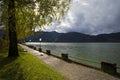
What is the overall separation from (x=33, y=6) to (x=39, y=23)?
1788mm

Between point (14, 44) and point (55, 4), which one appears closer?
point (55, 4)

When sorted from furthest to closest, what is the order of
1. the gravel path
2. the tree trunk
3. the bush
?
1. the bush
2. the tree trunk
3. the gravel path

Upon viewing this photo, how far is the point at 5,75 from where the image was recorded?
13297mm

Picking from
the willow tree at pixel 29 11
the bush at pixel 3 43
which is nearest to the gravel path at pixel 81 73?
the willow tree at pixel 29 11

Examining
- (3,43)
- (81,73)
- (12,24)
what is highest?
(12,24)

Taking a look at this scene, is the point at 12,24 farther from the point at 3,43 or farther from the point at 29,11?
the point at 3,43

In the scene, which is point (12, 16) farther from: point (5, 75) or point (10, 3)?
point (5, 75)

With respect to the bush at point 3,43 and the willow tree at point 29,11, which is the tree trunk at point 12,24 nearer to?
the willow tree at point 29,11

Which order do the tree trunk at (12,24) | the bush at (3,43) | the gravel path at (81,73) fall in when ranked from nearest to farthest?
the gravel path at (81,73), the tree trunk at (12,24), the bush at (3,43)

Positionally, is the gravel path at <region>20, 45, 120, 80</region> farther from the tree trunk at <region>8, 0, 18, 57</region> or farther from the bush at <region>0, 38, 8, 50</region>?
the bush at <region>0, 38, 8, 50</region>

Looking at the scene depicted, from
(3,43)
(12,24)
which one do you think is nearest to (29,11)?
(12,24)

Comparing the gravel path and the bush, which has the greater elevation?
the bush

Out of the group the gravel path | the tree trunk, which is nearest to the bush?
the tree trunk

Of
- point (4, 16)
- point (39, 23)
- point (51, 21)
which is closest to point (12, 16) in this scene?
point (4, 16)
